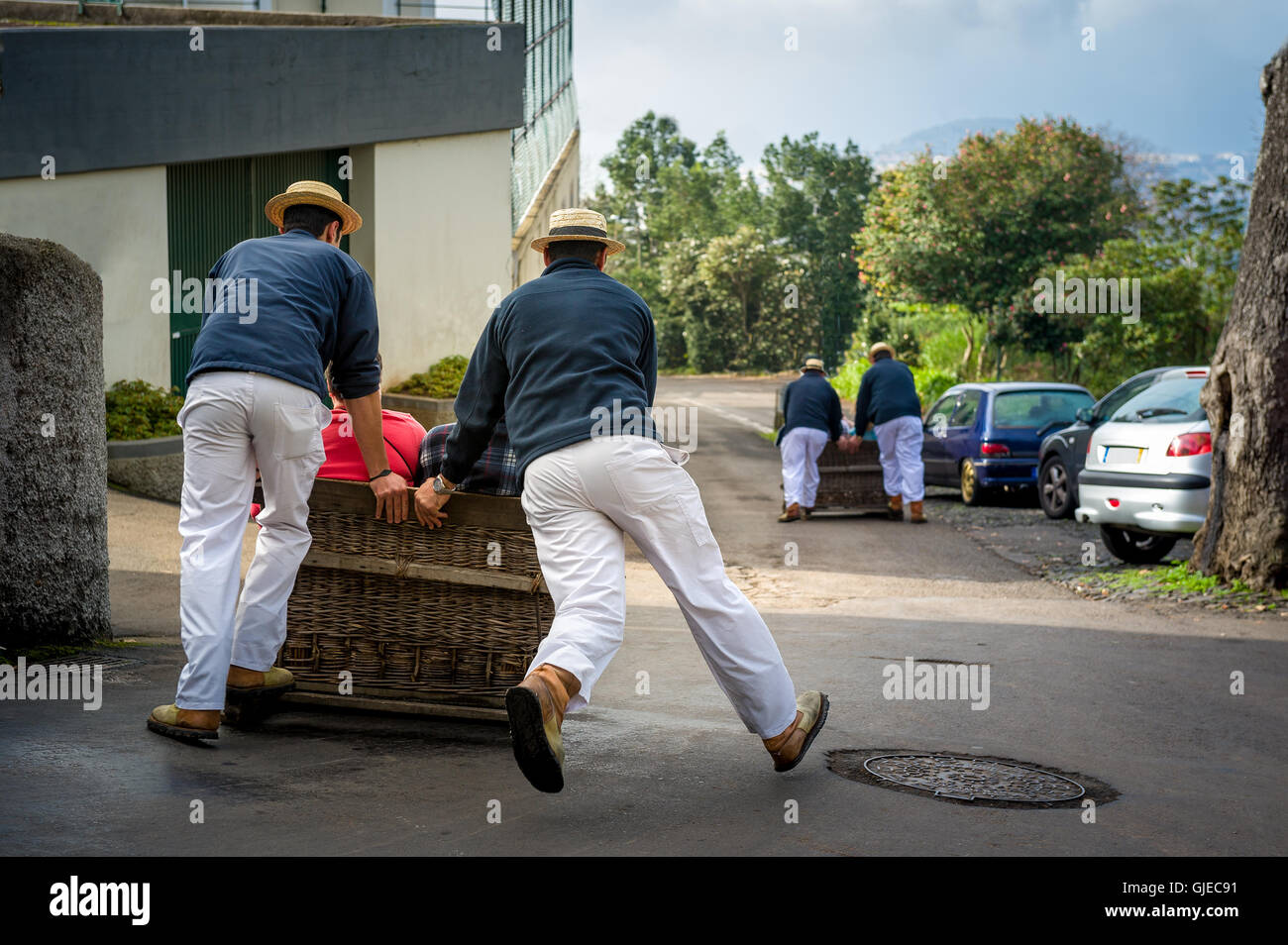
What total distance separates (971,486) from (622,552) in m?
13.6

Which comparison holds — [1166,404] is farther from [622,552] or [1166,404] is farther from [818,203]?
[818,203]

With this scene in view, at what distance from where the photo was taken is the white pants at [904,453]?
49.9ft

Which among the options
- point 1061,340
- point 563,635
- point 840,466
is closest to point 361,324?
point 563,635

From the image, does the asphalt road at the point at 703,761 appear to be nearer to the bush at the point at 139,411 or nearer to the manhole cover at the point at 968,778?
the manhole cover at the point at 968,778

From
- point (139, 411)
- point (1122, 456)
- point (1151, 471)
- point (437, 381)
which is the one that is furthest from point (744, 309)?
point (1151, 471)

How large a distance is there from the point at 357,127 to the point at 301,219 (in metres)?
11.4

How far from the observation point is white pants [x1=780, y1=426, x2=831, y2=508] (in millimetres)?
15078

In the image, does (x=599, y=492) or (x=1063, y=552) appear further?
(x=1063, y=552)

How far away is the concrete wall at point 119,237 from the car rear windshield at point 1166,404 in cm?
947

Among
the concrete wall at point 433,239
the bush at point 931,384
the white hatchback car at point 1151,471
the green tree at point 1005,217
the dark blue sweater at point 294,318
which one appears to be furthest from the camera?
the bush at point 931,384

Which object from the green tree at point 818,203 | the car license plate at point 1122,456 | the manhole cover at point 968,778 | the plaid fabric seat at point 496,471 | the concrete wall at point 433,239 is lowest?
the manhole cover at point 968,778

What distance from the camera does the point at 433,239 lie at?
17.8 meters

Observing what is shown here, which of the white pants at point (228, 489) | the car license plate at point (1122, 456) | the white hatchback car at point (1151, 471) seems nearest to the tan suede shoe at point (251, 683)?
the white pants at point (228, 489)

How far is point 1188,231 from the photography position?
2411 cm
